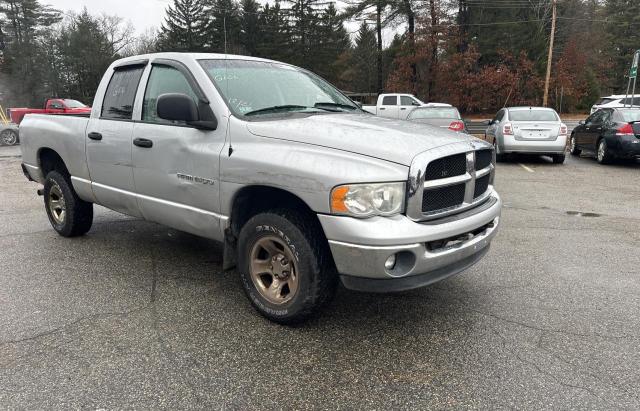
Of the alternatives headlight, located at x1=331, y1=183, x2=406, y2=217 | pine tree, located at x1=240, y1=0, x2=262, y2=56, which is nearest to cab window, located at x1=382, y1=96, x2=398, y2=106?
headlight, located at x1=331, y1=183, x2=406, y2=217

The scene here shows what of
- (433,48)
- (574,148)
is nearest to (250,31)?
(433,48)

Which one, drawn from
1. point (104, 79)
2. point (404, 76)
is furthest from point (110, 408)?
point (404, 76)

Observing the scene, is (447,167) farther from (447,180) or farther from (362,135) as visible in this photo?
(362,135)

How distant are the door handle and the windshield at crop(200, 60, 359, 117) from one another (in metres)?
0.80

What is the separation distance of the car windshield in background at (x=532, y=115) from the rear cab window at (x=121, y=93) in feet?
34.1

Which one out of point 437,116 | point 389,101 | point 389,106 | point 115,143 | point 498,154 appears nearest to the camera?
point 115,143

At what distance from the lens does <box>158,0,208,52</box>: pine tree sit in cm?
4706

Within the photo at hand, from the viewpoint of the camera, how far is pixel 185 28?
48.2 meters

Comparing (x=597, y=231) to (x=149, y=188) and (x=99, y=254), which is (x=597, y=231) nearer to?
(x=149, y=188)

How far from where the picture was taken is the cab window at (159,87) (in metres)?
3.98

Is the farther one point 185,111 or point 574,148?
point 574,148

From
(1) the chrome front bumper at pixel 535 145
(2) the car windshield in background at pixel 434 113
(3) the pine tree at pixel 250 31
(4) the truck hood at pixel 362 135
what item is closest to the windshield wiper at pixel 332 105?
(4) the truck hood at pixel 362 135

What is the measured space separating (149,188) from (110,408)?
2066 mm

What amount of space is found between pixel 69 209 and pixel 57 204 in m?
0.44
